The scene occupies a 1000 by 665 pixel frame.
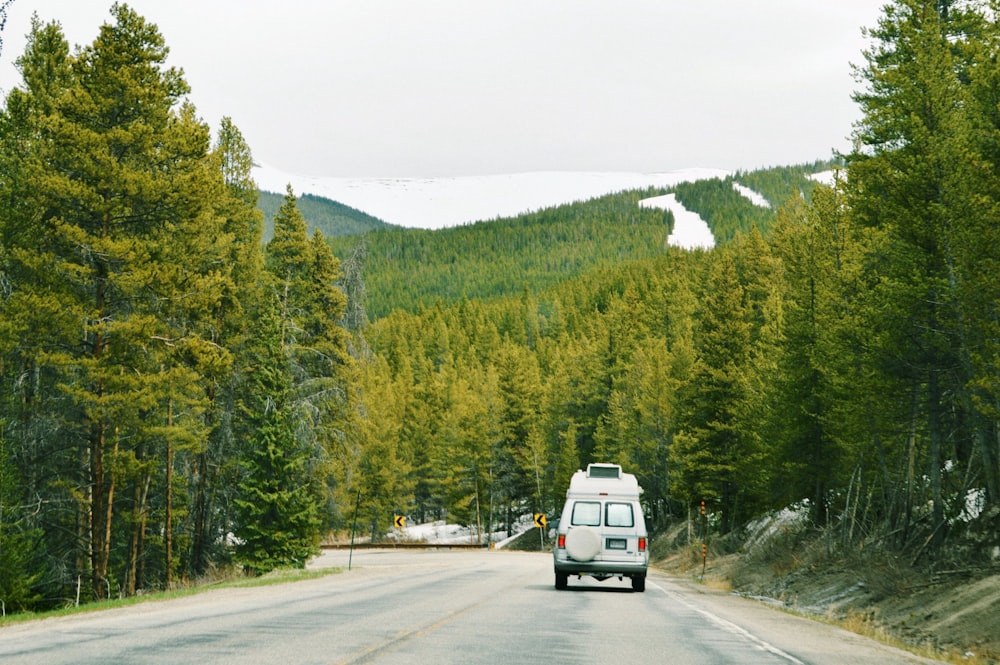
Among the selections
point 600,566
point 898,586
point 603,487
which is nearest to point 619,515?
point 603,487

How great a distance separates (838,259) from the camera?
108 ft

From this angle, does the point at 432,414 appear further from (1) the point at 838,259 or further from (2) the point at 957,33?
(2) the point at 957,33

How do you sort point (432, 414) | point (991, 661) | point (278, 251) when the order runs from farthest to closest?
point (432, 414) → point (278, 251) → point (991, 661)

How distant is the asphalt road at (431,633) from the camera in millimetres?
9578

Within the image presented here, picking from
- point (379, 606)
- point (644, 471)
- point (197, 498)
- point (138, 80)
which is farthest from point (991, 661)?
point (644, 471)

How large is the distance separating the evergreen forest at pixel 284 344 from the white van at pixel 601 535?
669 centimetres

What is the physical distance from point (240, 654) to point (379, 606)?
758cm

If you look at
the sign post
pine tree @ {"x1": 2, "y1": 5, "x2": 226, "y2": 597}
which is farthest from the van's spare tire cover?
the sign post

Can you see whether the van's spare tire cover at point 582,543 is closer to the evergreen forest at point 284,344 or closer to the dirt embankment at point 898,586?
the dirt embankment at point 898,586

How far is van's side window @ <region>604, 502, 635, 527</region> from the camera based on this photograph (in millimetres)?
21891

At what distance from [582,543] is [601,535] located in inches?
25.7

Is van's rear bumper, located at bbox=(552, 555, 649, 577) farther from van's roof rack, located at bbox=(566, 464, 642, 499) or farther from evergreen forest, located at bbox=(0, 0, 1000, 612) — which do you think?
evergreen forest, located at bbox=(0, 0, 1000, 612)

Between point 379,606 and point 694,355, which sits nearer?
point 379,606

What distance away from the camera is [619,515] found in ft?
72.5
